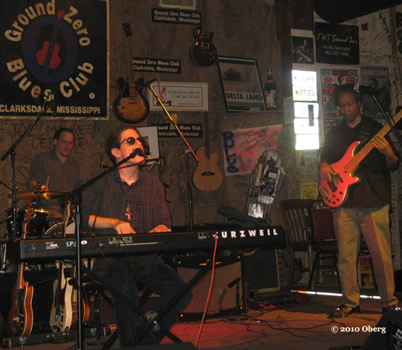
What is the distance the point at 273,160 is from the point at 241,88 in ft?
3.56

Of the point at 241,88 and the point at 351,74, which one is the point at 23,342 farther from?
the point at 351,74

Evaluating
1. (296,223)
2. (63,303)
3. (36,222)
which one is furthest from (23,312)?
(296,223)

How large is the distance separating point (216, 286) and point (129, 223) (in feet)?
6.21

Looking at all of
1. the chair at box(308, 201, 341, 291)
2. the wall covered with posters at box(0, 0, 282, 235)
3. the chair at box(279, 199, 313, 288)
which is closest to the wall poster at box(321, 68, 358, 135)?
the wall covered with posters at box(0, 0, 282, 235)

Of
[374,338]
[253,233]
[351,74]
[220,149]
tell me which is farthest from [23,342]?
[351,74]

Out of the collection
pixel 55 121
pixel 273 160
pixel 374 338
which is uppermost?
pixel 55 121

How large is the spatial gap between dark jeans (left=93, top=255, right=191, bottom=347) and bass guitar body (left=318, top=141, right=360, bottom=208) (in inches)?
78.3

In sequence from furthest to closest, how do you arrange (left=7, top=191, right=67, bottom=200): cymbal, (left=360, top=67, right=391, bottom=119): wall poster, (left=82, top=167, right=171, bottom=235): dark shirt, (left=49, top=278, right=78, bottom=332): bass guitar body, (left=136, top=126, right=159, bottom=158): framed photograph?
(left=360, top=67, right=391, bottom=119): wall poster → (left=136, top=126, right=159, bottom=158): framed photograph → (left=49, top=278, right=78, bottom=332): bass guitar body → (left=7, top=191, right=67, bottom=200): cymbal → (left=82, top=167, right=171, bottom=235): dark shirt

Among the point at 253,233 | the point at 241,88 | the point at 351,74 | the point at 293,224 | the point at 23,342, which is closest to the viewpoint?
the point at 253,233

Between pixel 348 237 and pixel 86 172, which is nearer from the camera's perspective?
pixel 348 237

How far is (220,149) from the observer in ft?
22.7

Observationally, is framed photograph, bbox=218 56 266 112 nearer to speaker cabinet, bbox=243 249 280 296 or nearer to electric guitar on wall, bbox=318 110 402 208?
speaker cabinet, bbox=243 249 280 296

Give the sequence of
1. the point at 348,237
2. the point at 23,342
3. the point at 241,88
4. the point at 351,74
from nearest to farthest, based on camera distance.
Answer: the point at 23,342, the point at 348,237, the point at 241,88, the point at 351,74

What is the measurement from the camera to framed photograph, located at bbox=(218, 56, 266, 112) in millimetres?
6980
